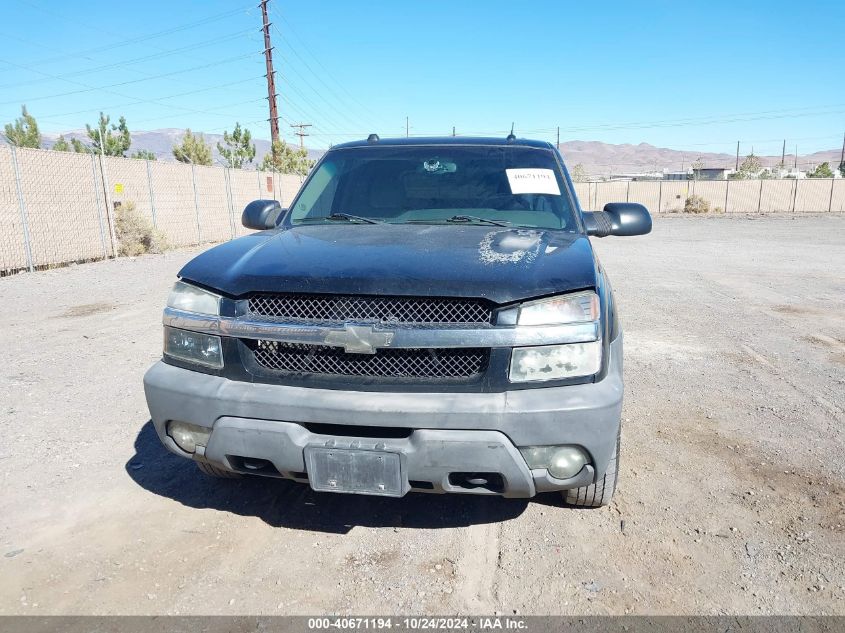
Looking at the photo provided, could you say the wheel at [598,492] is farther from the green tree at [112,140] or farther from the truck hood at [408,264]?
the green tree at [112,140]

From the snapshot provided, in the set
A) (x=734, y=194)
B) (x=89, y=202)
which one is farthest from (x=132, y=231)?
(x=734, y=194)

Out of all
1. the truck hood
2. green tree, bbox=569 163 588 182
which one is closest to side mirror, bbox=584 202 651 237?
A: the truck hood

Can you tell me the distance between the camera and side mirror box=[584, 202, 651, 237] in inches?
148

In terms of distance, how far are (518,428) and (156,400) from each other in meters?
1.56

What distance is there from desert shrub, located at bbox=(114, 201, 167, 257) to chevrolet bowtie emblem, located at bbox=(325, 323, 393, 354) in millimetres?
15002

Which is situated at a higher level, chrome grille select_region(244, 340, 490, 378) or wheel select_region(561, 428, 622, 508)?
chrome grille select_region(244, 340, 490, 378)

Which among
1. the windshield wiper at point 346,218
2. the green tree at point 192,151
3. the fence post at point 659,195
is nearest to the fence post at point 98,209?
the windshield wiper at point 346,218

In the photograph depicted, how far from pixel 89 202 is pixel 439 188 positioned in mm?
13545

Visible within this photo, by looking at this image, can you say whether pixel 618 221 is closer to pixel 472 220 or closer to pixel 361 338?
pixel 472 220

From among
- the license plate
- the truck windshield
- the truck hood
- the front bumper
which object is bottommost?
the license plate

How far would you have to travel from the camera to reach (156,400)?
2678 mm

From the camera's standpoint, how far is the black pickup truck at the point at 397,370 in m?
2.34

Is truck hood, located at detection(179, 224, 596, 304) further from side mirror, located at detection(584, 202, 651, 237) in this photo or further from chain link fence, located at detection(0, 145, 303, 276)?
chain link fence, located at detection(0, 145, 303, 276)

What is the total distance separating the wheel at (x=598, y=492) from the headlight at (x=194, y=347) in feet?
5.75
